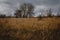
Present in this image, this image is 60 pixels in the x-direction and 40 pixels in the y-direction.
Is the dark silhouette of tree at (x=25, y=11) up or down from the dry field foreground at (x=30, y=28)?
up

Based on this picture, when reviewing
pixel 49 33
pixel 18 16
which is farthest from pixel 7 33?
pixel 49 33

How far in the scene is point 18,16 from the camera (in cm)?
1240

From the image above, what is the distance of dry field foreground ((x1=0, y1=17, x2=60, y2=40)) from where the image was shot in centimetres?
1184

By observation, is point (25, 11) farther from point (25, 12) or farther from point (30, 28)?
point (30, 28)

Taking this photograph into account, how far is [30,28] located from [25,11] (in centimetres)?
103

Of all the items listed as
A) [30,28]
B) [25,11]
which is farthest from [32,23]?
[25,11]

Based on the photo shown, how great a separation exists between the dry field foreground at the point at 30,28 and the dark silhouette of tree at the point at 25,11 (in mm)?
236

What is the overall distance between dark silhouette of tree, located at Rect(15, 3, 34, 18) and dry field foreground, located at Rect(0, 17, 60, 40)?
9.3 inches

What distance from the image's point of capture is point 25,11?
41.4 feet

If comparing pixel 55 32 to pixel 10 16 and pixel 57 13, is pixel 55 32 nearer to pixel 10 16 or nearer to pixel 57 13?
pixel 57 13

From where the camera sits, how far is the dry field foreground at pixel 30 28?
466 inches

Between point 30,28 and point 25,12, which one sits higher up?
point 25,12

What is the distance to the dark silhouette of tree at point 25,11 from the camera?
39.9 feet

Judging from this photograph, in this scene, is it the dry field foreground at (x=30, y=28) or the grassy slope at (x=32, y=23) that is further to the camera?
the grassy slope at (x=32, y=23)
